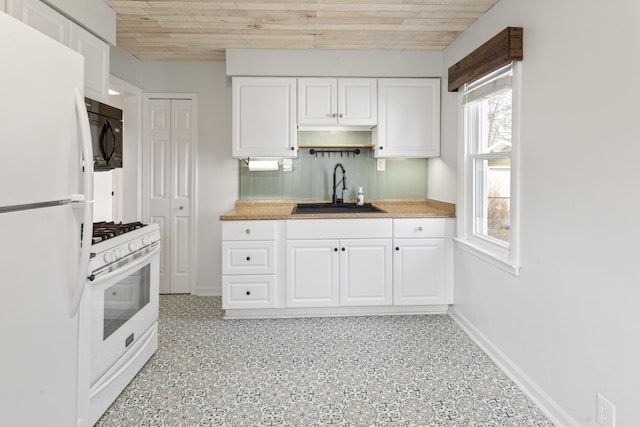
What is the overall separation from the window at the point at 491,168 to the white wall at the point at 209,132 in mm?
2190

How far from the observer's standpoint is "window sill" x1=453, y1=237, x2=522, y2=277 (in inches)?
86.4

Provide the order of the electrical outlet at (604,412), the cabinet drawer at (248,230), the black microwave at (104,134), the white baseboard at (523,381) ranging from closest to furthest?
the electrical outlet at (604,412) < the white baseboard at (523,381) < the black microwave at (104,134) < the cabinet drawer at (248,230)

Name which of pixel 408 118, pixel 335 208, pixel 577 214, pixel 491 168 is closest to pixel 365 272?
pixel 335 208

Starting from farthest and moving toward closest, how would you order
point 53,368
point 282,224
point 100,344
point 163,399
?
1. point 282,224
2. point 163,399
3. point 100,344
4. point 53,368

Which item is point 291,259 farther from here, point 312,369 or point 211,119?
point 211,119

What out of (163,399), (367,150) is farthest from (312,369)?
(367,150)

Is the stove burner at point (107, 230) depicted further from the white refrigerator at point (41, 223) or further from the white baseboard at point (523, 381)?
Result: the white baseboard at point (523, 381)

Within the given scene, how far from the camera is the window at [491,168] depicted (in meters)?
2.24

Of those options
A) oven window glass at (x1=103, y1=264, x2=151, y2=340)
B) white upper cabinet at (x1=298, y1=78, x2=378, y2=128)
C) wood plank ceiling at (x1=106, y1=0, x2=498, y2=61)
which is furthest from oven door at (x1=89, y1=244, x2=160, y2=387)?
white upper cabinet at (x1=298, y1=78, x2=378, y2=128)

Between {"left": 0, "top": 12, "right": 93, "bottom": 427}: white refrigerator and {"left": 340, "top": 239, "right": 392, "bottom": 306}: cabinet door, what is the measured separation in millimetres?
2016

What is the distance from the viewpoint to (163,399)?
199 centimetres

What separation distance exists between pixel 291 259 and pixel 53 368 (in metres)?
1.89

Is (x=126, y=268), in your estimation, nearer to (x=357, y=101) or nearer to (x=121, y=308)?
(x=121, y=308)

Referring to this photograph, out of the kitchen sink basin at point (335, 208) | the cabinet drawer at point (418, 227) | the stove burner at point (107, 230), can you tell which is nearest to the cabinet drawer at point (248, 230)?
the kitchen sink basin at point (335, 208)
